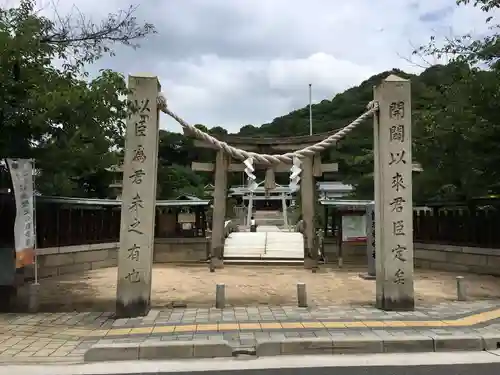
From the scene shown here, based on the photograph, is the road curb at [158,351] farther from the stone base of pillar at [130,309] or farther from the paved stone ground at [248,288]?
the paved stone ground at [248,288]

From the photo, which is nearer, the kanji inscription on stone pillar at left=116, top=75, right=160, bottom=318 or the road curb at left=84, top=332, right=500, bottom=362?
the road curb at left=84, top=332, right=500, bottom=362

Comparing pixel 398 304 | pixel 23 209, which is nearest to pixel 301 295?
pixel 398 304

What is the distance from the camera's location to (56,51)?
958 cm

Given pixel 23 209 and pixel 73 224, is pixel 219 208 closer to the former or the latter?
pixel 73 224

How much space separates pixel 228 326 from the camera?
7668 mm

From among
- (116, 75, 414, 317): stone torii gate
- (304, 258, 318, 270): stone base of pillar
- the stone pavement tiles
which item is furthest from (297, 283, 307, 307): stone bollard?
(304, 258, 318, 270): stone base of pillar

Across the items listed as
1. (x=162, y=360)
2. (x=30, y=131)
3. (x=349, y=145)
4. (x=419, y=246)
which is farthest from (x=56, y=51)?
(x=349, y=145)

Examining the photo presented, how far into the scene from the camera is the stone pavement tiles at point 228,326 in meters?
6.89

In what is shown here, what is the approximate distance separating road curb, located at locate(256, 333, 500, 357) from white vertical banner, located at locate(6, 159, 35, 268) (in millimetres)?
5270

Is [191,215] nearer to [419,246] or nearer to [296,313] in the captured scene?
[419,246]

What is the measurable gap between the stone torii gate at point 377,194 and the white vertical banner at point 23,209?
2175 millimetres

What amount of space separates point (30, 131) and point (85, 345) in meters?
4.65

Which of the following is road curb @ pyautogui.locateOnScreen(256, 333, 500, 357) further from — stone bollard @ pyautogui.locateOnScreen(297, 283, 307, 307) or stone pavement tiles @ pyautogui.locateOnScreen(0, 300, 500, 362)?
stone bollard @ pyautogui.locateOnScreen(297, 283, 307, 307)

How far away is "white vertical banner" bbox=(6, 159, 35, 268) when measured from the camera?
356 inches
